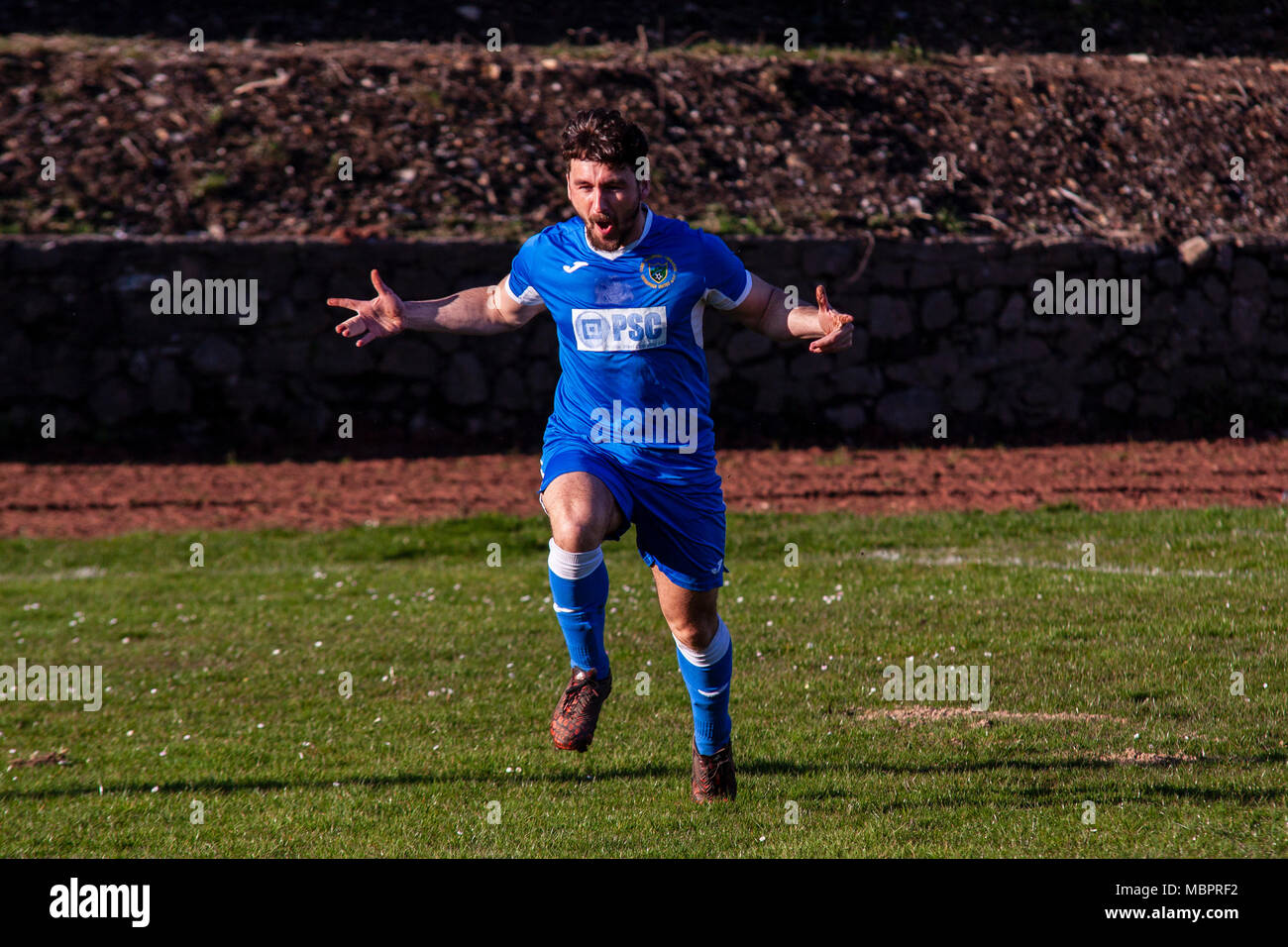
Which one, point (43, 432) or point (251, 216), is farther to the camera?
point (251, 216)

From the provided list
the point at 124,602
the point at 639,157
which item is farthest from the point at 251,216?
the point at 639,157

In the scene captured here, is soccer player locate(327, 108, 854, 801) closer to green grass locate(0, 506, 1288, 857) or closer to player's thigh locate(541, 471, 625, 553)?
player's thigh locate(541, 471, 625, 553)

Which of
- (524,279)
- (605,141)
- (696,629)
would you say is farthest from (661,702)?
(605,141)

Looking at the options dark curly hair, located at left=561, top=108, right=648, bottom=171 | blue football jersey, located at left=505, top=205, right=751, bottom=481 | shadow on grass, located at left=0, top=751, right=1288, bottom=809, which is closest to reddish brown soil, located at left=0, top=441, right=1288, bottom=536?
shadow on grass, located at left=0, top=751, right=1288, bottom=809

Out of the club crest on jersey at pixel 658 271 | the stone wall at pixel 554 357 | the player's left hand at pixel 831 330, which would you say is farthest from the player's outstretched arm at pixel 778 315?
the stone wall at pixel 554 357

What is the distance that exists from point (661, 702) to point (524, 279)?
247cm

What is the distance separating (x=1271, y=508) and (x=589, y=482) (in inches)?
328

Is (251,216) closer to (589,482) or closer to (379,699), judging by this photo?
(379,699)

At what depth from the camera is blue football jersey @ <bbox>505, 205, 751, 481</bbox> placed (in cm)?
505

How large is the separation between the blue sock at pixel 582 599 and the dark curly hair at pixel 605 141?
4.54 ft

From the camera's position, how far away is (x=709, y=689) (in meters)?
5.26

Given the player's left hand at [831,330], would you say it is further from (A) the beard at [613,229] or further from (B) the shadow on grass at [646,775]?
(B) the shadow on grass at [646,775]

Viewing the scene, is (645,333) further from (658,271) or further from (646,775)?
(646,775)

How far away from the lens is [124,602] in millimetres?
9664
